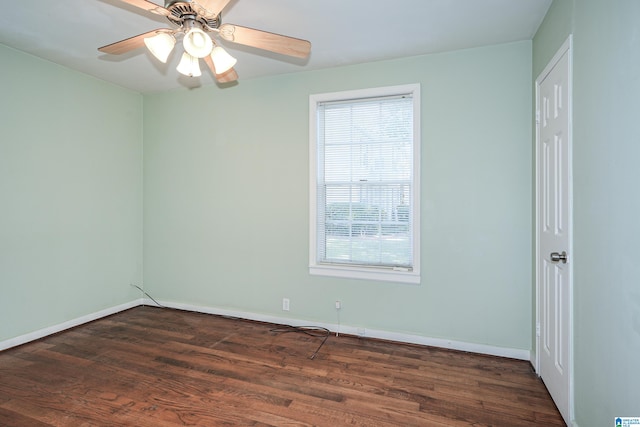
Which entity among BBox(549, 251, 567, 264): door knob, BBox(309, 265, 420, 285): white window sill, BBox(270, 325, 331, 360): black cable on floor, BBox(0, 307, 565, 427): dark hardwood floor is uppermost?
BBox(549, 251, 567, 264): door knob

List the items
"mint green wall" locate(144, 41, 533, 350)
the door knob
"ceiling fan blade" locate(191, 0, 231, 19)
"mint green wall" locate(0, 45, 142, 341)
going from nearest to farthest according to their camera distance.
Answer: "ceiling fan blade" locate(191, 0, 231, 19) → the door knob → "mint green wall" locate(144, 41, 533, 350) → "mint green wall" locate(0, 45, 142, 341)

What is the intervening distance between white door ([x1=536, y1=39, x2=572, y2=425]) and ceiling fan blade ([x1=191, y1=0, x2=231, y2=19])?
190 cm

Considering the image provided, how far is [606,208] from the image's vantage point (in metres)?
1.49

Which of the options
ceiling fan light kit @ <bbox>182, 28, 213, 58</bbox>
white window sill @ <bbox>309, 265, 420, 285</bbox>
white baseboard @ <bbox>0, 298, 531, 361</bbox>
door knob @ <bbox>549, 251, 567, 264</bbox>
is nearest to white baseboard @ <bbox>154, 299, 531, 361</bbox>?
white baseboard @ <bbox>0, 298, 531, 361</bbox>

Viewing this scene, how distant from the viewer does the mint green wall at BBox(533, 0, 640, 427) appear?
1276 mm

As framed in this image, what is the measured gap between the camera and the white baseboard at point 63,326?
2.98 m

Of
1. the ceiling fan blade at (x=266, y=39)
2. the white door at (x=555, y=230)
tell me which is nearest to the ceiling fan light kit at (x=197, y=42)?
the ceiling fan blade at (x=266, y=39)

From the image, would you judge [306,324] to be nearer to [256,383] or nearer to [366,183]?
[256,383]

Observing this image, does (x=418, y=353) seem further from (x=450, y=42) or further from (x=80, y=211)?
(x=80, y=211)

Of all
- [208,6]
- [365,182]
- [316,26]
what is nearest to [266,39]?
[208,6]

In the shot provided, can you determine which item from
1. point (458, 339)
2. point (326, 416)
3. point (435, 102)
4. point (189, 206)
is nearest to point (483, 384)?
point (458, 339)

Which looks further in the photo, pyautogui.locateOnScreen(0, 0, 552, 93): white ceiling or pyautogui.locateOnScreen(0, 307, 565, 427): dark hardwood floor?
pyautogui.locateOnScreen(0, 0, 552, 93): white ceiling

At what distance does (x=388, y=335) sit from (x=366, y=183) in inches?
57.0

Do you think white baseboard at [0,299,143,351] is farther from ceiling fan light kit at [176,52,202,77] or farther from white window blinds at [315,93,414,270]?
ceiling fan light kit at [176,52,202,77]
